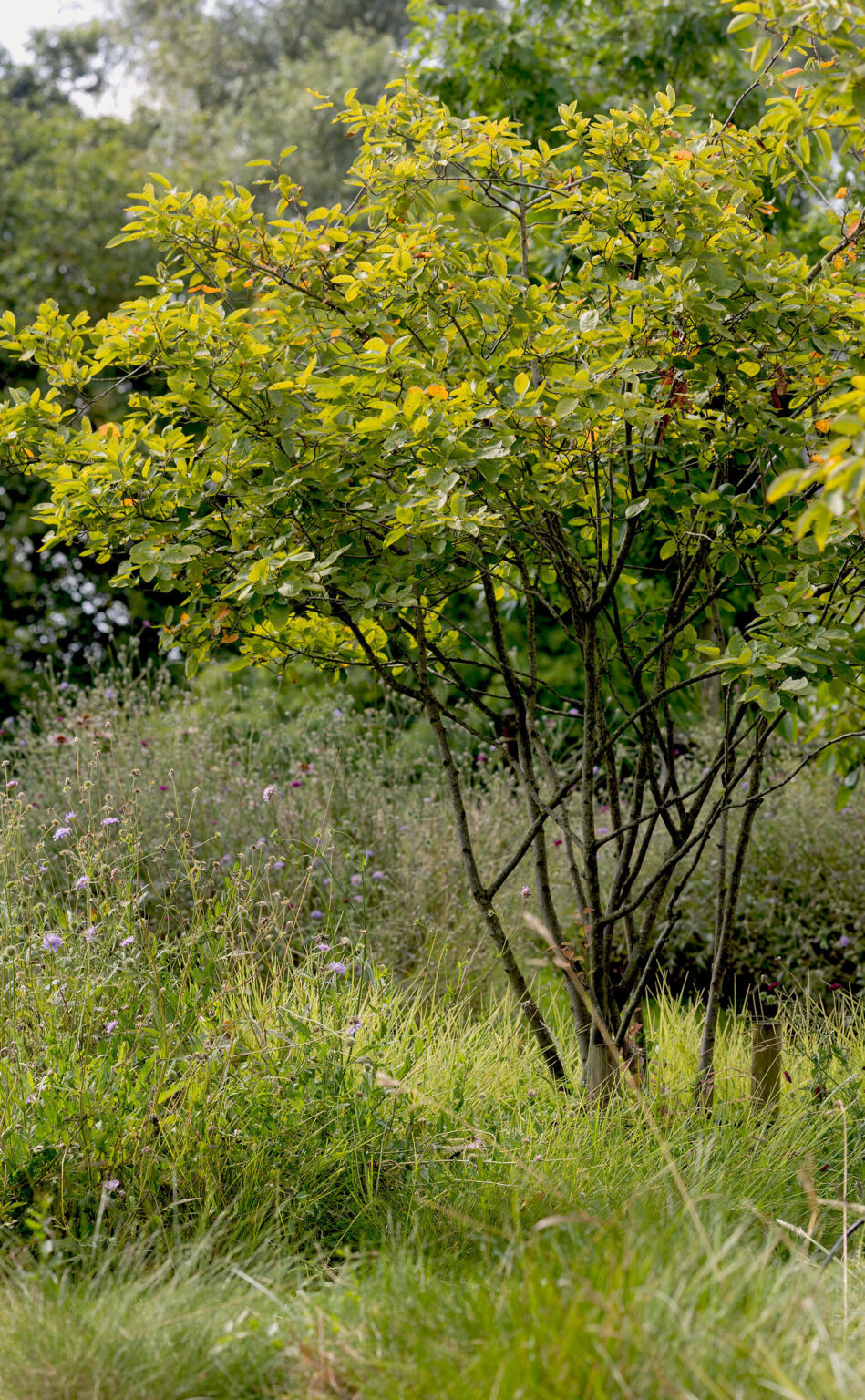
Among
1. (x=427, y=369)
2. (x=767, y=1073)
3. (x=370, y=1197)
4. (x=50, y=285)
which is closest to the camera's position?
(x=370, y=1197)

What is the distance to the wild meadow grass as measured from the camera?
73.8 inches

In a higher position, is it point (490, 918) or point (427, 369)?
point (427, 369)

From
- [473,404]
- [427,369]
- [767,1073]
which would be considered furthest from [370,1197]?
[427,369]

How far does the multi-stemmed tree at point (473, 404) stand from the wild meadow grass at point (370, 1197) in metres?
0.41

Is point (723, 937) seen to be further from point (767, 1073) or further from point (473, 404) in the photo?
point (473, 404)

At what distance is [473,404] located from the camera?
276cm

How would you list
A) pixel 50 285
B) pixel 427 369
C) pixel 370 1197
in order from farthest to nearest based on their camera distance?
pixel 50 285
pixel 427 369
pixel 370 1197

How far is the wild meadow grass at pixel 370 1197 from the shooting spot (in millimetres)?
1875

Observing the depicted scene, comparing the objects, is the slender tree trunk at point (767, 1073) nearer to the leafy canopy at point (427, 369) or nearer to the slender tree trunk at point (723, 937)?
the slender tree trunk at point (723, 937)

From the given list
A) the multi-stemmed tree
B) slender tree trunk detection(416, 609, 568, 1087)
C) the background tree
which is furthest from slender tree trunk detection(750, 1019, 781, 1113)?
the background tree

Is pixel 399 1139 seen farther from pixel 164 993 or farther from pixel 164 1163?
pixel 164 993

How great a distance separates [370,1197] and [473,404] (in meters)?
1.80

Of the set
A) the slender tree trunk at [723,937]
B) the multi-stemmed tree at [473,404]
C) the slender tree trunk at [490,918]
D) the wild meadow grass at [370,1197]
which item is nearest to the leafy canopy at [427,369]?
the multi-stemmed tree at [473,404]

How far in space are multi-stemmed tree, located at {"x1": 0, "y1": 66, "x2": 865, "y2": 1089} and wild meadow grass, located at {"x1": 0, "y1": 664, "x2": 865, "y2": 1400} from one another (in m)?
0.41
